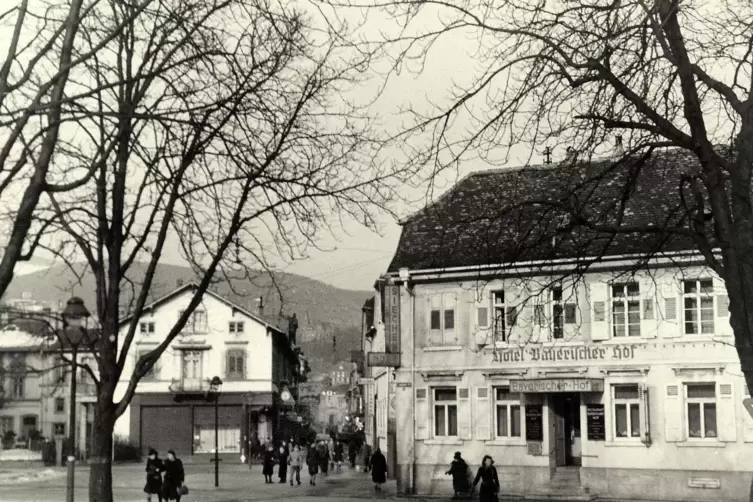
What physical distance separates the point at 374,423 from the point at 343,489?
63.4 feet

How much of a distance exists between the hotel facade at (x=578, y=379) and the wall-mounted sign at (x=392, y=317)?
0.24ft

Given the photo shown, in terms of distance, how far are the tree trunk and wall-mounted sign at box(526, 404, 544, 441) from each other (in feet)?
62.2

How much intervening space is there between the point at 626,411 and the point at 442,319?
651cm

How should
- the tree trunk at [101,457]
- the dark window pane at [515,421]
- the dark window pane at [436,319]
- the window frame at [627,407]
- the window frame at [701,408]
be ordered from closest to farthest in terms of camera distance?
the tree trunk at [101,457] → the window frame at [701,408] → the window frame at [627,407] → the dark window pane at [515,421] → the dark window pane at [436,319]

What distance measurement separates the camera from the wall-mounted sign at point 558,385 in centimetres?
3144

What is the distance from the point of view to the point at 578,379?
31.6m

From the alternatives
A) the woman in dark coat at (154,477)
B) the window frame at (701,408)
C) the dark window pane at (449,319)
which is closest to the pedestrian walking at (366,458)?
the dark window pane at (449,319)

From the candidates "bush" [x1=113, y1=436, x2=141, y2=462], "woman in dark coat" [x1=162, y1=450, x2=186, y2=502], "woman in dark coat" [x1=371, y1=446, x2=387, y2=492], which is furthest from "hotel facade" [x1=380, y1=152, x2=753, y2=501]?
"bush" [x1=113, y1=436, x2=141, y2=462]

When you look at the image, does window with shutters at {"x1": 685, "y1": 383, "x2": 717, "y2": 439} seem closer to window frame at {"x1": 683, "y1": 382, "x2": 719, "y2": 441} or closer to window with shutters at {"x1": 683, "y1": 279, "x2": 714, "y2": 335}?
window frame at {"x1": 683, "y1": 382, "x2": 719, "y2": 441}

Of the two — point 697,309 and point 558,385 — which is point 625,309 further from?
point 558,385

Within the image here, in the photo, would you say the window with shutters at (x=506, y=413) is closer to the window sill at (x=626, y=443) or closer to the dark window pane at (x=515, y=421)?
the dark window pane at (x=515, y=421)

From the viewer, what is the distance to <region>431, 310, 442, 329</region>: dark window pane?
34500mm

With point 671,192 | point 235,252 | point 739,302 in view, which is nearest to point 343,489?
point 671,192

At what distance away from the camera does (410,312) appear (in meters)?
34.8
